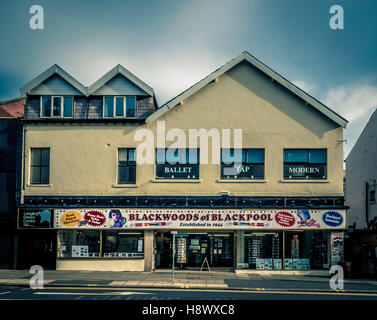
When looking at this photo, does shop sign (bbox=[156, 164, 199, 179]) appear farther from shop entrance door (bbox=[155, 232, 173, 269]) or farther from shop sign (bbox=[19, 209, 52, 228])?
shop sign (bbox=[19, 209, 52, 228])

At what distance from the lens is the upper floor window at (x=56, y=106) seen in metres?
23.6

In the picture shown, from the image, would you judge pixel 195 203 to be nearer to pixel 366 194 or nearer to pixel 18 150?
pixel 18 150

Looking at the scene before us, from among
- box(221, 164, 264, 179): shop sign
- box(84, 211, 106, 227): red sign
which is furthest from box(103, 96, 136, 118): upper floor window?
box(221, 164, 264, 179): shop sign

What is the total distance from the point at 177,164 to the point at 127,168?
306 centimetres

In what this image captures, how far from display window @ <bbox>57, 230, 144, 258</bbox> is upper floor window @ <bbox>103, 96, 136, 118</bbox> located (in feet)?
23.4

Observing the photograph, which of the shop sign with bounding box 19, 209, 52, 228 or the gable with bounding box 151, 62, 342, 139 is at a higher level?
the gable with bounding box 151, 62, 342, 139

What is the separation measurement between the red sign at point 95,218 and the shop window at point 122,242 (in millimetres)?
758

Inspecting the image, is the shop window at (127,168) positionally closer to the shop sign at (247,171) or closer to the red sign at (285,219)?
the shop sign at (247,171)

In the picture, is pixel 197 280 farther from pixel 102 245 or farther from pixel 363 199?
pixel 363 199

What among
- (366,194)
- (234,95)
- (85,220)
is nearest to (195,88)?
(234,95)

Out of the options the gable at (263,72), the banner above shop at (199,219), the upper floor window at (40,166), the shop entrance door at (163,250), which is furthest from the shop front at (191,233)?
the gable at (263,72)

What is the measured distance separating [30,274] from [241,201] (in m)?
12.5

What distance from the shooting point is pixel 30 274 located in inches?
822

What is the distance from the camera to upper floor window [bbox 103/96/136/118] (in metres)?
23.4
